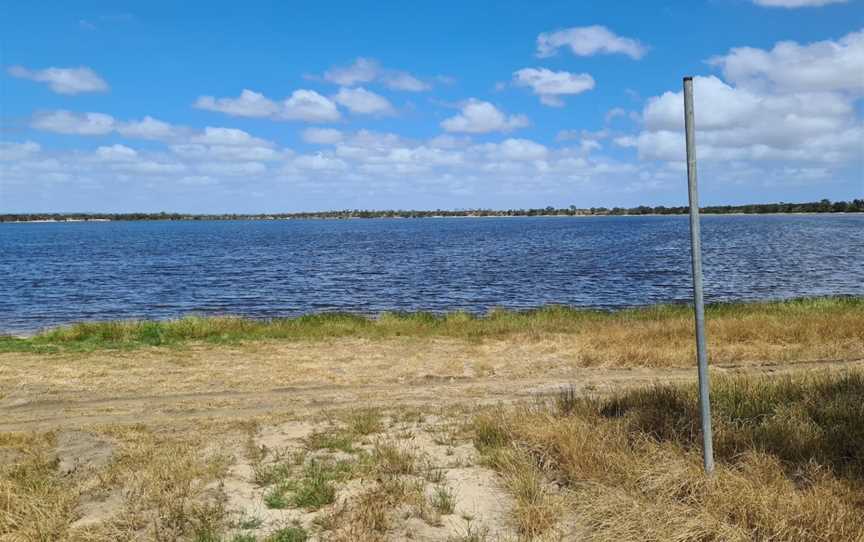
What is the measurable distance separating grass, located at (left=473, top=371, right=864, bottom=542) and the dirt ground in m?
0.49

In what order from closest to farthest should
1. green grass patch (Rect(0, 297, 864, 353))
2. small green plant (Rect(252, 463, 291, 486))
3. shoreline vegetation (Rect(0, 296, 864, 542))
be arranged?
shoreline vegetation (Rect(0, 296, 864, 542))
small green plant (Rect(252, 463, 291, 486))
green grass patch (Rect(0, 297, 864, 353))

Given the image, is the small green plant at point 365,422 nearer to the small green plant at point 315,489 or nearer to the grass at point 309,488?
the grass at point 309,488

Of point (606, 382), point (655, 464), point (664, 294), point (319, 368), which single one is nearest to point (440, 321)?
point (319, 368)

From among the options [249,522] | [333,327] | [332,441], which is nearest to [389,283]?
[333,327]

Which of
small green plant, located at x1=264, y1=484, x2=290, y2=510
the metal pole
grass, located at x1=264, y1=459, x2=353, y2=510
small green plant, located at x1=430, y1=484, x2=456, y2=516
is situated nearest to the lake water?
grass, located at x1=264, y1=459, x2=353, y2=510

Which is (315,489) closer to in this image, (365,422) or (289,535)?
(289,535)

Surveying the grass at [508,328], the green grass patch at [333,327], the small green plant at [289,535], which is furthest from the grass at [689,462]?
the green grass patch at [333,327]

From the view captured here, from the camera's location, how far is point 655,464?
6289 millimetres

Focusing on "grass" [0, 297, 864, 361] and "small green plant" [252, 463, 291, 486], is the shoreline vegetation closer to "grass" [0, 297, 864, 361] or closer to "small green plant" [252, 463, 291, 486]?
"small green plant" [252, 463, 291, 486]

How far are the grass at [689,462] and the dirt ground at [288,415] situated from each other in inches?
19.4

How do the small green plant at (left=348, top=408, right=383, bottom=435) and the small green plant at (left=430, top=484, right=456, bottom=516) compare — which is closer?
the small green plant at (left=430, top=484, right=456, bottom=516)

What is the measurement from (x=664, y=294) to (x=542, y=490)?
30560mm

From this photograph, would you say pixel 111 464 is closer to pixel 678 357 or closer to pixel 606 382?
pixel 606 382

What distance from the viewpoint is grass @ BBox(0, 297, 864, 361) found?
16.4 m
